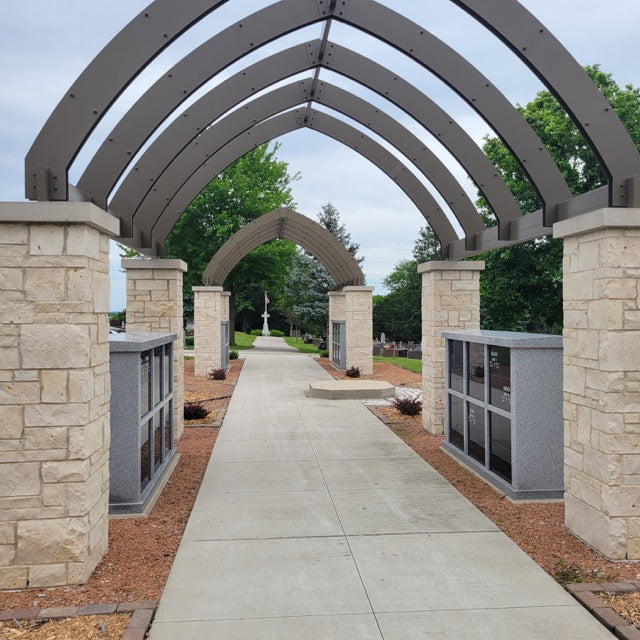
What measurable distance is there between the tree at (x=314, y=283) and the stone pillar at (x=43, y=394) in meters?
30.4

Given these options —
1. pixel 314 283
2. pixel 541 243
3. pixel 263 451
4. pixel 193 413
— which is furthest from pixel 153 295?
pixel 314 283

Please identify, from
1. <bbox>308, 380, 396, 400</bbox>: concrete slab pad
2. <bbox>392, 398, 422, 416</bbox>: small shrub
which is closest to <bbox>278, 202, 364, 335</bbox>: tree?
<bbox>308, 380, 396, 400</bbox>: concrete slab pad

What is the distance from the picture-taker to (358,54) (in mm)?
8766

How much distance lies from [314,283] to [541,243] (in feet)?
51.0

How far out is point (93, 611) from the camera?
445cm

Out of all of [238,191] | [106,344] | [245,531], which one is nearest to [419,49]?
[106,344]

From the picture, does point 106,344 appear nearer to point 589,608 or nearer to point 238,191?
point 589,608

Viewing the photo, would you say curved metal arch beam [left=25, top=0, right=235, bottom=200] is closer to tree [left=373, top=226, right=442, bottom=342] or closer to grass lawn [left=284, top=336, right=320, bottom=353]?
grass lawn [left=284, top=336, right=320, bottom=353]

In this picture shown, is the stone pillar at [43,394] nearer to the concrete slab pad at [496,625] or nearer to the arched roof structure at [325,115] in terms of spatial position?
the arched roof structure at [325,115]

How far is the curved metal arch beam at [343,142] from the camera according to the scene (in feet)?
36.0

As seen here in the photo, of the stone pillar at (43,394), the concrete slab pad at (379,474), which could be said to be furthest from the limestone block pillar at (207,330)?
the stone pillar at (43,394)

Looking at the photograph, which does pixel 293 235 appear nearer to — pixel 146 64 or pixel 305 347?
pixel 305 347

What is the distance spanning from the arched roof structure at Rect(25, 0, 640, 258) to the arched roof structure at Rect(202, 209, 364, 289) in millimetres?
10313

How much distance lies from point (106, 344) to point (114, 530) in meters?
1.97
